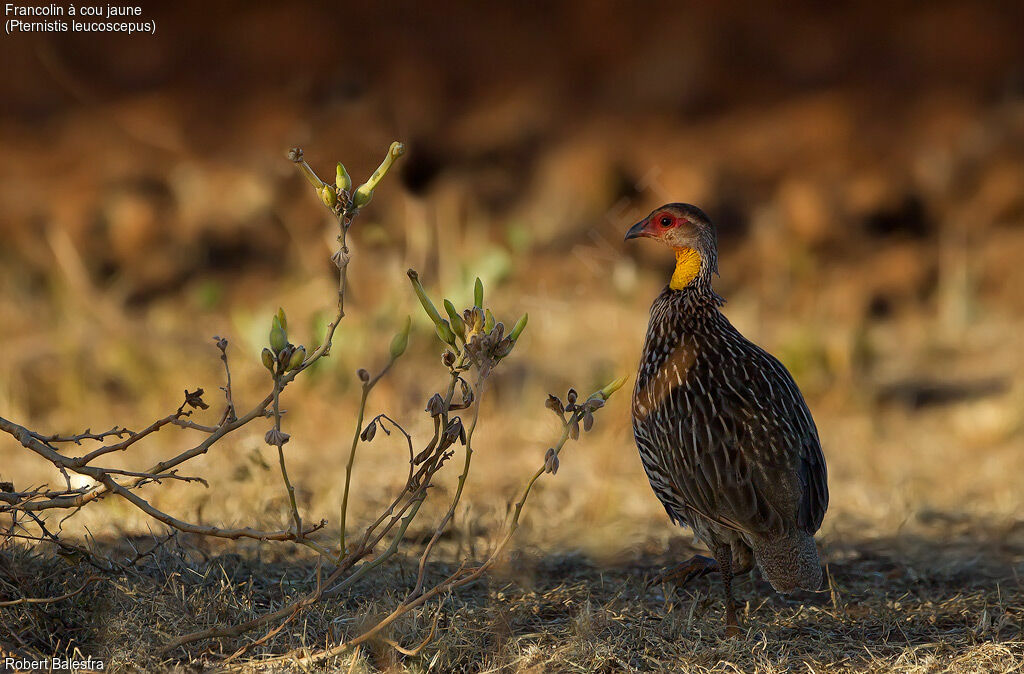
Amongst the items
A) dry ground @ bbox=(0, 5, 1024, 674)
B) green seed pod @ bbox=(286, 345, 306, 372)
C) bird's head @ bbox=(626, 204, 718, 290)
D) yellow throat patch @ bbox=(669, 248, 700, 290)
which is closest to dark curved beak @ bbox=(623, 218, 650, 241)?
bird's head @ bbox=(626, 204, 718, 290)

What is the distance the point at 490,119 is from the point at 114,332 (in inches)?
117

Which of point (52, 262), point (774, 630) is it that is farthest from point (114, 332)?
point (774, 630)

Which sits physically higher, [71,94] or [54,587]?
[71,94]

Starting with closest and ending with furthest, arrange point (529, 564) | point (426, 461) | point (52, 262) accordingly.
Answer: point (426, 461) → point (529, 564) → point (52, 262)

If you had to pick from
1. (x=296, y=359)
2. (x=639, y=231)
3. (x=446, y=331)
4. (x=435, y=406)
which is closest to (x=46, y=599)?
(x=296, y=359)

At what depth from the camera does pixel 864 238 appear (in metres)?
7.67

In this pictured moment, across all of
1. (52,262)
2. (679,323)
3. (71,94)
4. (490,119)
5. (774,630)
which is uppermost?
(71,94)

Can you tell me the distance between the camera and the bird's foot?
133 inches

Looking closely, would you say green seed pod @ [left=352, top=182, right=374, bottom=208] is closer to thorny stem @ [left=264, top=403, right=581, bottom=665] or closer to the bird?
thorny stem @ [left=264, top=403, right=581, bottom=665]

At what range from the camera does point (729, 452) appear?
3.04 meters

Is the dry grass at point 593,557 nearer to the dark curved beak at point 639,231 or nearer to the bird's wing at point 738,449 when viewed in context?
the bird's wing at point 738,449

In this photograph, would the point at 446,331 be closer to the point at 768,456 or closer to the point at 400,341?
the point at 400,341

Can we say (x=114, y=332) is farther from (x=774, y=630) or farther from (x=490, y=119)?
(x=774, y=630)

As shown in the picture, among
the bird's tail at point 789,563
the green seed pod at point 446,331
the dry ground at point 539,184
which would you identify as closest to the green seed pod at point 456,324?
the green seed pod at point 446,331
